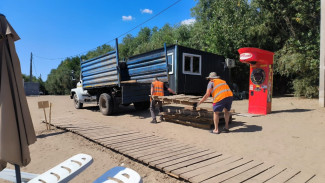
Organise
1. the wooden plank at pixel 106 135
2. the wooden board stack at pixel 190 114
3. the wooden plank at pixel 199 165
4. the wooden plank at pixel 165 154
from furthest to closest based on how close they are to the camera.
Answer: the wooden board stack at pixel 190 114 < the wooden plank at pixel 106 135 < the wooden plank at pixel 165 154 < the wooden plank at pixel 199 165

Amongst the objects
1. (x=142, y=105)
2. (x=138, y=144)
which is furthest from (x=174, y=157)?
(x=142, y=105)

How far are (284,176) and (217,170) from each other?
3.02 feet

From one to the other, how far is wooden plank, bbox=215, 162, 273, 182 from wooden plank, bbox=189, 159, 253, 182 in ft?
0.45

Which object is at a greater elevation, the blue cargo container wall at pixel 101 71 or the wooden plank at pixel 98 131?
the blue cargo container wall at pixel 101 71

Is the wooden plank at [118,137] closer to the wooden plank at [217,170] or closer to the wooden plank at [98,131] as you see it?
the wooden plank at [98,131]

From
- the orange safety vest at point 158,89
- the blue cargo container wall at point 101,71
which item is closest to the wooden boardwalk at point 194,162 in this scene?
the orange safety vest at point 158,89

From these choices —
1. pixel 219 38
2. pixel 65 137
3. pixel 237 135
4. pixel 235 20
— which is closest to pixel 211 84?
pixel 237 135

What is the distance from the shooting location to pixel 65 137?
5.86 meters

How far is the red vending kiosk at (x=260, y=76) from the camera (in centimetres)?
726

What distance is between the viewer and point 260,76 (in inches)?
300

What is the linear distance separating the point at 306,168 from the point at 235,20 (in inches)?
567

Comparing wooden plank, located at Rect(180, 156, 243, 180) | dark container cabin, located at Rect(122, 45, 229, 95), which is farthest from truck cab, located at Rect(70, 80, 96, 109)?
wooden plank, located at Rect(180, 156, 243, 180)

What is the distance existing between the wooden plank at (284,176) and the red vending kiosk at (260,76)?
473cm

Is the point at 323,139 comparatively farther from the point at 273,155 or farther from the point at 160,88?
Result: the point at 160,88
